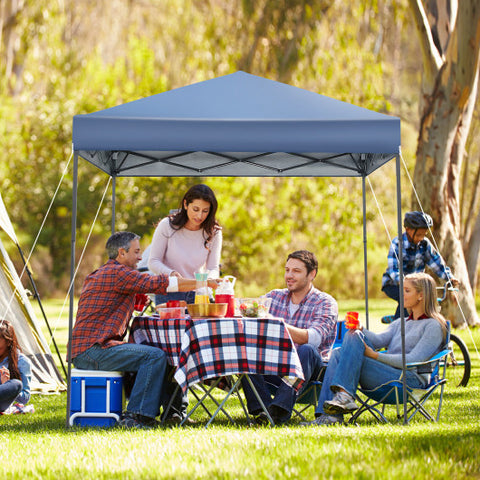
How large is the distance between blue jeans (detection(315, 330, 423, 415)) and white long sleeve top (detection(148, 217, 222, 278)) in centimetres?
122

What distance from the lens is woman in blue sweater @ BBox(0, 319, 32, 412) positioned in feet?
17.8

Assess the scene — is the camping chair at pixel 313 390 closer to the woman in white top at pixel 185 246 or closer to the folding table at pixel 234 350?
the folding table at pixel 234 350

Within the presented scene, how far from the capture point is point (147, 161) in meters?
6.70

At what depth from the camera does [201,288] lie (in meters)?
4.74

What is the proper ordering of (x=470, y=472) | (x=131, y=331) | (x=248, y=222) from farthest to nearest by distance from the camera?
(x=248, y=222)
(x=131, y=331)
(x=470, y=472)

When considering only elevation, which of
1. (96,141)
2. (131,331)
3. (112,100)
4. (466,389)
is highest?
(112,100)

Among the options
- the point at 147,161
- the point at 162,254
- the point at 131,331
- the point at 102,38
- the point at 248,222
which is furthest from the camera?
the point at 102,38

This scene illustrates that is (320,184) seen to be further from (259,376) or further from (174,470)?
(174,470)

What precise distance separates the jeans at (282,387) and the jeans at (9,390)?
1.57 meters

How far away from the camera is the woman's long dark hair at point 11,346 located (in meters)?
5.45

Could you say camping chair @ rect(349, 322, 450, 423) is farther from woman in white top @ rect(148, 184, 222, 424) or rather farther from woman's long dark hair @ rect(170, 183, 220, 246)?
woman's long dark hair @ rect(170, 183, 220, 246)

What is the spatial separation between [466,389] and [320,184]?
13.8 m

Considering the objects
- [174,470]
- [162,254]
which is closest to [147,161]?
[162,254]

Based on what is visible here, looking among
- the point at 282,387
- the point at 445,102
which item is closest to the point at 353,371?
the point at 282,387
